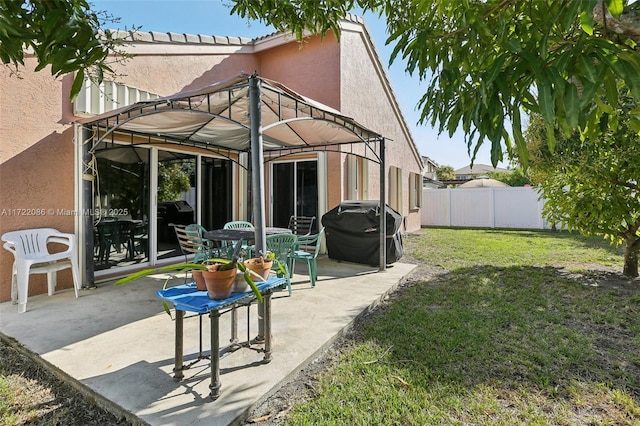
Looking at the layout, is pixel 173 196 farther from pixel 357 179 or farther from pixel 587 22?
pixel 587 22

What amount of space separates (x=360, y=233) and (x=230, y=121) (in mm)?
3975

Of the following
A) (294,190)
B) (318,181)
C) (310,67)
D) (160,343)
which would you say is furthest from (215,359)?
(310,67)

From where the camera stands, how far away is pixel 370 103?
32.6 feet

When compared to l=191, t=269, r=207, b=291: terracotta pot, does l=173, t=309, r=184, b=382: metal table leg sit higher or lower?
lower

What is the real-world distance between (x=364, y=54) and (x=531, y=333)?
27.8 feet

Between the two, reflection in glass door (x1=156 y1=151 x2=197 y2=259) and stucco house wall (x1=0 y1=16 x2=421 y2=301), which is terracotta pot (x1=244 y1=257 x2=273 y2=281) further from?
reflection in glass door (x1=156 y1=151 x2=197 y2=259)

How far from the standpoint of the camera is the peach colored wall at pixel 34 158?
447 centimetres

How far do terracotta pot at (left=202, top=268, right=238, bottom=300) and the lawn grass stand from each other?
0.98 metres

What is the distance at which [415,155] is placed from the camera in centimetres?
1459

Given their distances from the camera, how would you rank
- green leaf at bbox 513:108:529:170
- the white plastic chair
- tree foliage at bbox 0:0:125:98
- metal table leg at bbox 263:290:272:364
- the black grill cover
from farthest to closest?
the black grill cover < the white plastic chair < metal table leg at bbox 263:290:272:364 < tree foliage at bbox 0:0:125:98 < green leaf at bbox 513:108:529:170

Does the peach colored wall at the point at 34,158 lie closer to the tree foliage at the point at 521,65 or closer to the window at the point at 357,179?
the tree foliage at the point at 521,65

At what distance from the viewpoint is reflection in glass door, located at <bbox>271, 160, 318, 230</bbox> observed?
8.42m

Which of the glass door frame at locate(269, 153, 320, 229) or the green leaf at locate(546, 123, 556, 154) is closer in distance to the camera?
the green leaf at locate(546, 123, 556, 154)

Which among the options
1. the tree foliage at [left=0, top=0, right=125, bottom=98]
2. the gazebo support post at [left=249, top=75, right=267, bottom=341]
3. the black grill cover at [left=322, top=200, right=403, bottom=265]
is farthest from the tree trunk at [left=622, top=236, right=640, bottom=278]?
the tree foliage at [left=0, top=0, right=125, bottom=98]
